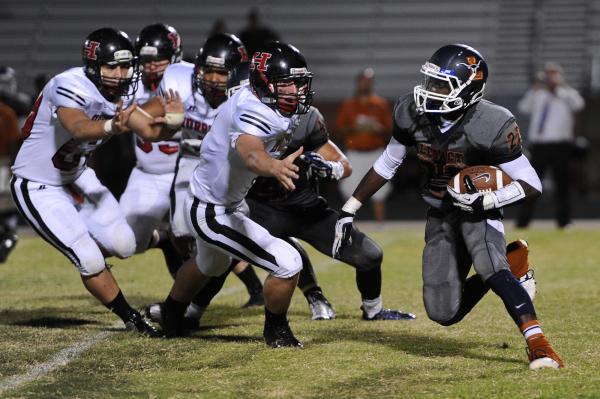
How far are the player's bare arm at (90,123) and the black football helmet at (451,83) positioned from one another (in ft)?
4.46

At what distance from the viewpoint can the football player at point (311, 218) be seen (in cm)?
564

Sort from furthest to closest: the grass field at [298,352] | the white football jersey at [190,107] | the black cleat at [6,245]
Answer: the black cleat at [6,245], the white football jersey at [190,107], the grass field at [298,352]

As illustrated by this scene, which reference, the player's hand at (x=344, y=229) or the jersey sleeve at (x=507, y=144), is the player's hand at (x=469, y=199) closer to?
the jersey sleeve at (x=507, y=144)

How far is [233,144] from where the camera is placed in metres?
4.65

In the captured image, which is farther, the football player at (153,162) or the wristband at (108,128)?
the football player at (153,162)

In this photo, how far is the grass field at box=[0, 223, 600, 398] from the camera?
416cm

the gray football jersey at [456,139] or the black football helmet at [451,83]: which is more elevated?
the black football helmet at [451,83]

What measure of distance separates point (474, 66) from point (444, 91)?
0.61 ft

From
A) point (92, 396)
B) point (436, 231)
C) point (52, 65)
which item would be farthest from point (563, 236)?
point (52, 65)

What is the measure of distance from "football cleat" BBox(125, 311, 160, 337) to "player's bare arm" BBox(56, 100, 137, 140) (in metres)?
0.97

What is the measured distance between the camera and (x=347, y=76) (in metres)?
16.8

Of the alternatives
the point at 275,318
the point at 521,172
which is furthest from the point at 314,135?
the point at 521,172

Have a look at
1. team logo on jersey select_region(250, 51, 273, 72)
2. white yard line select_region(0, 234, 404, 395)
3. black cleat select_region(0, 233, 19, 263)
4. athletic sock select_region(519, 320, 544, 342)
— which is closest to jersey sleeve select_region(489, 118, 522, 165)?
athletic sock select_region(519, 320, 544, 342)

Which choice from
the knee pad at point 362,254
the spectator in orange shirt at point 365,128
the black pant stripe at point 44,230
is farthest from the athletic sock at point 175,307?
the spectator in orange shirt at point 365,128
